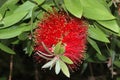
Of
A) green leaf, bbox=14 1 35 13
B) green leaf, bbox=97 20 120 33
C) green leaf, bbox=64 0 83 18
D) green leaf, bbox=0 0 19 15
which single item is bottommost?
green leaf, bbox=0 0 19 15

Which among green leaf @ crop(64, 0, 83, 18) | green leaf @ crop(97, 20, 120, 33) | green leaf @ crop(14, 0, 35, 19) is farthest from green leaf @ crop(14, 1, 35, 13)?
green leaf @ crop(97, 20, 120, 33)

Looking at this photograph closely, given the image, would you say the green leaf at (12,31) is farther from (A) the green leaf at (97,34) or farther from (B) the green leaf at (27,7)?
(A) the green leaf at (97,34)

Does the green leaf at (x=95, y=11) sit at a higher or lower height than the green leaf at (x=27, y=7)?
higher

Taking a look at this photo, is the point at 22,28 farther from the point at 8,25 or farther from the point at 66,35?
the point at 66,35

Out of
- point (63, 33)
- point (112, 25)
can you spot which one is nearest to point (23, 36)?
point (63, 33)

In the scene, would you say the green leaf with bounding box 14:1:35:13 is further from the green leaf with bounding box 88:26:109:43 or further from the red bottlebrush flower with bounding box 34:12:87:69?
the green leaf with bounding box 88:26:109:43

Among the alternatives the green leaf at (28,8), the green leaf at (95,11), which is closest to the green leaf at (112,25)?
the green leaf at (95,11)
